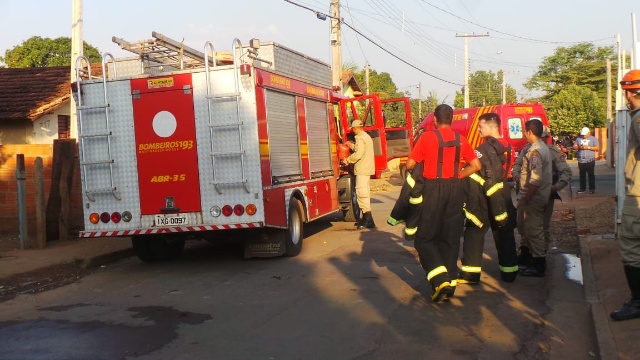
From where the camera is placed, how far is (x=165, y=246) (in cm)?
1048

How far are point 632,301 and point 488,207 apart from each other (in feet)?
6.84

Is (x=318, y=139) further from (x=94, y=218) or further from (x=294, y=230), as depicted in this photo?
(x=94, y=218)

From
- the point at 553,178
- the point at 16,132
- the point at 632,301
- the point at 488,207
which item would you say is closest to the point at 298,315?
the point at 488,207

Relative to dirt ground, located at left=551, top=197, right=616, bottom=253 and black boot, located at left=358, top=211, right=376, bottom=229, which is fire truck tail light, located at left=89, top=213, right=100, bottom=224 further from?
dirt ground, located at left=551, top=197, right=616, bottom=253

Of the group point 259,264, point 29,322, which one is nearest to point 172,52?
point 259,264

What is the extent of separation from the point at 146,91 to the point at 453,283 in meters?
4.96

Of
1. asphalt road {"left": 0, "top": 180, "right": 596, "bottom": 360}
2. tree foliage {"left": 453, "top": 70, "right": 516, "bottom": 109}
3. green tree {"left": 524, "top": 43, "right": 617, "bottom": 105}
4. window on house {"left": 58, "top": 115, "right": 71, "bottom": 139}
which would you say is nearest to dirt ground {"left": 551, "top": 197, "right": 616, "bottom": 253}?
asphalt road {"left": 0, "top": 180, "right": 596, "bottom": 360}

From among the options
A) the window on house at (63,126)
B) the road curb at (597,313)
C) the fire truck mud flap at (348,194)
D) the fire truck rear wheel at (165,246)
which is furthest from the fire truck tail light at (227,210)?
the window on house at (63,126)

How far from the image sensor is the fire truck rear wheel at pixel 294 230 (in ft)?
32.8

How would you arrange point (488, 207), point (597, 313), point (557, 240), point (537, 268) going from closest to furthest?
point (597, 313), point (488, 207), point (537, 268), point (557, 240)

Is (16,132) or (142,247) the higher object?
(16,132)

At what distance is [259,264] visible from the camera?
9.64 metres

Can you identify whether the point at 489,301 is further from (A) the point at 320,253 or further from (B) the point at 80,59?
(B) the point at 80,59

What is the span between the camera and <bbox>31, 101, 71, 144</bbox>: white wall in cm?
1917
